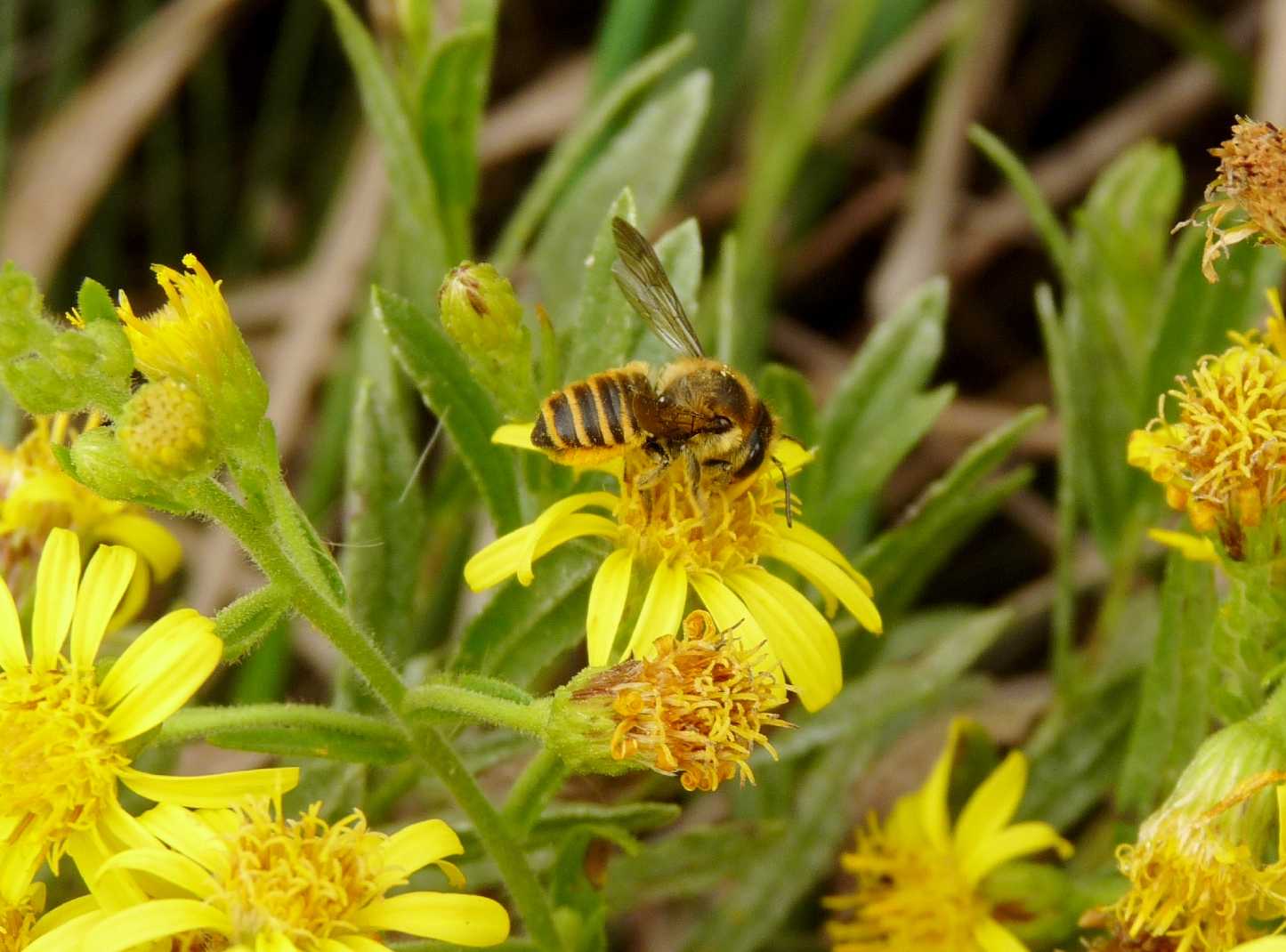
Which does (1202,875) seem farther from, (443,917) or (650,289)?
(650,289)

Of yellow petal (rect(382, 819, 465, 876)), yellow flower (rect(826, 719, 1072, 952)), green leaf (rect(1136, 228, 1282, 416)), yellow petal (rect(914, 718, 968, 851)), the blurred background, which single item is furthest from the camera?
the blurred background

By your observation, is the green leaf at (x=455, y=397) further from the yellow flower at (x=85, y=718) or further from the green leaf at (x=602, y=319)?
the yellow flower at (x=85, y=718)

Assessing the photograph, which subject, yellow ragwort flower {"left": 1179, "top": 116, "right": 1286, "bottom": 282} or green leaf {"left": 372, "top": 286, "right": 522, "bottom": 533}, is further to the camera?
green leaf {"left": 372, "top": 286, "right": 522, "bottom": 533}

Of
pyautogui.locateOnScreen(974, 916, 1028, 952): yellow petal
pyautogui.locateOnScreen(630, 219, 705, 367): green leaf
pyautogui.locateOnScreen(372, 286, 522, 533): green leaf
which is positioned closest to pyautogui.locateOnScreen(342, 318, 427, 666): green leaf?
pyautogui.locateOnScreen(372, 286, 522, 533): green leaf

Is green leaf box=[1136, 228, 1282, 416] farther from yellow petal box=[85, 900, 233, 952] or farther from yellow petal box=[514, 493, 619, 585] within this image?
yellow petal box=[85, 900, 233, 952]

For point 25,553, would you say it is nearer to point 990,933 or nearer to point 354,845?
point 354,845

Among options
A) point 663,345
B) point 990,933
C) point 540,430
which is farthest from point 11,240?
point 990,933

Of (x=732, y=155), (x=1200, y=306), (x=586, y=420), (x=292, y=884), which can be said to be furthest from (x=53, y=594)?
(x=732, y=155)
